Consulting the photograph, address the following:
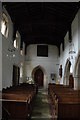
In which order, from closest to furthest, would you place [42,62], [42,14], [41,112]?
[41,112]
[42,14]
[42,62]

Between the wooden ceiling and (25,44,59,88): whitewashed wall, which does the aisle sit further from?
(25,44,59,88): whitewashed wall

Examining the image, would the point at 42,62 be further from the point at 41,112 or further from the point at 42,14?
the point at 41,112

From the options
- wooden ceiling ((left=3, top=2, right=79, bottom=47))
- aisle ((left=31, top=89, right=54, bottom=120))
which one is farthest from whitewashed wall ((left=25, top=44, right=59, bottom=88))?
aisle ((left=31, top=89, right=54, bottom=120))

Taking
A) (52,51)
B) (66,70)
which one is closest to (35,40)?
(52,51)

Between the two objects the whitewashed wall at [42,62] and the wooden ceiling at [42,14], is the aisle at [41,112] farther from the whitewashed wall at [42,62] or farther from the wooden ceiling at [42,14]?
the whitewashed wall at [42,62]

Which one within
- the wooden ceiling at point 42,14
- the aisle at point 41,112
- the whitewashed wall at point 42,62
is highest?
the wooden ceiling at point 42,14

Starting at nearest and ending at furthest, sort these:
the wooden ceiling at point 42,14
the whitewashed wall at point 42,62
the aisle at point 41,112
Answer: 1. the aisle at point 41,112
2. the wooden ceiling at point 42,14
3. the whitewashed wall at point 42,62

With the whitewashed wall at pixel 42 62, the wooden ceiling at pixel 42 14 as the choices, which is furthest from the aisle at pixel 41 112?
the whitewashed wall at pixel 42 62

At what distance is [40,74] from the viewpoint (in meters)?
21.7

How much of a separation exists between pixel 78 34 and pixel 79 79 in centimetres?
251

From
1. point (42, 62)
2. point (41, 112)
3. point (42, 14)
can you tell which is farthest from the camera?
point (42, 62)

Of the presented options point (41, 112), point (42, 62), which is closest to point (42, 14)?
point (41, 112)

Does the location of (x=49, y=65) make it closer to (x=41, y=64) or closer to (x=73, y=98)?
(x=41, y=64)

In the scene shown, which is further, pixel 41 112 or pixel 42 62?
pixel 42 62
